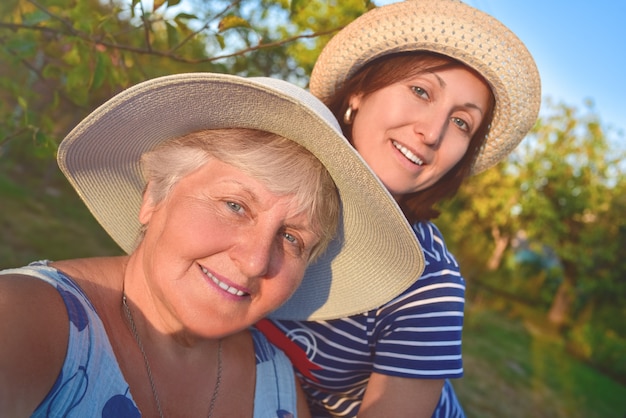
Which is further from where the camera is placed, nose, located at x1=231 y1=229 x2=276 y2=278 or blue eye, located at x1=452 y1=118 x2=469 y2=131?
blue eye, located at x1=452 y1=118 x2=469 y2=131

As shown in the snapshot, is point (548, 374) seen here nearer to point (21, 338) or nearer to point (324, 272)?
point (324, 272)

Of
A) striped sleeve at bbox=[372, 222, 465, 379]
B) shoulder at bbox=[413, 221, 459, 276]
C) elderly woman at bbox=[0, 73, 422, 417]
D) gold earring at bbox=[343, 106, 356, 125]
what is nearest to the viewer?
elderly woman at bbox=[0, 73, 422, 417]

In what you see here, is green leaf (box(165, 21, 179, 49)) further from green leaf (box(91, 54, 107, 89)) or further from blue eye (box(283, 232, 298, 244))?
blue eye (box(283, 232, 298, 244))

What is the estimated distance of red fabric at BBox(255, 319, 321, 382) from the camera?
2217 millimetres

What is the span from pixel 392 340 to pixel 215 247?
829 mm

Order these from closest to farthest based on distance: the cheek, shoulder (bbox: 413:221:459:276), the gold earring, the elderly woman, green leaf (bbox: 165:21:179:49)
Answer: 1. the elderly woman
2. the cheek
3. shoulder (bbox: 413:221:459:276)
4. green leaf (bbox: 165:21:179:49)
5. the gold earring

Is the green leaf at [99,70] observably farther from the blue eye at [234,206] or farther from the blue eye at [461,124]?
the blue eye at [461,124]

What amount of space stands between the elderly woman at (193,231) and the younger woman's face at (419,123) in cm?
36

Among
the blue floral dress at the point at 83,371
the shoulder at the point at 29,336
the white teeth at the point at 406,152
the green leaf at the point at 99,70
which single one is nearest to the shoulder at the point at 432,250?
the white teeth at the point at 406,152

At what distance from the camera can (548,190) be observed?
20844mm

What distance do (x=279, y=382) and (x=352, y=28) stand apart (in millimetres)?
1429

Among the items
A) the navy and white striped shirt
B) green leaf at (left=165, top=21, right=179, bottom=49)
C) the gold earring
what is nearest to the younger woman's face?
the gold earring

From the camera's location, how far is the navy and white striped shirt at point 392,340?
6.66 ft

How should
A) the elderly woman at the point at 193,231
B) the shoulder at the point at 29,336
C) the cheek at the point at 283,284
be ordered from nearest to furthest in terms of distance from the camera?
the shoulder at the point at 29,336 → the elderly woman at the point at 193,231 → the cheek at the point at 283,284
